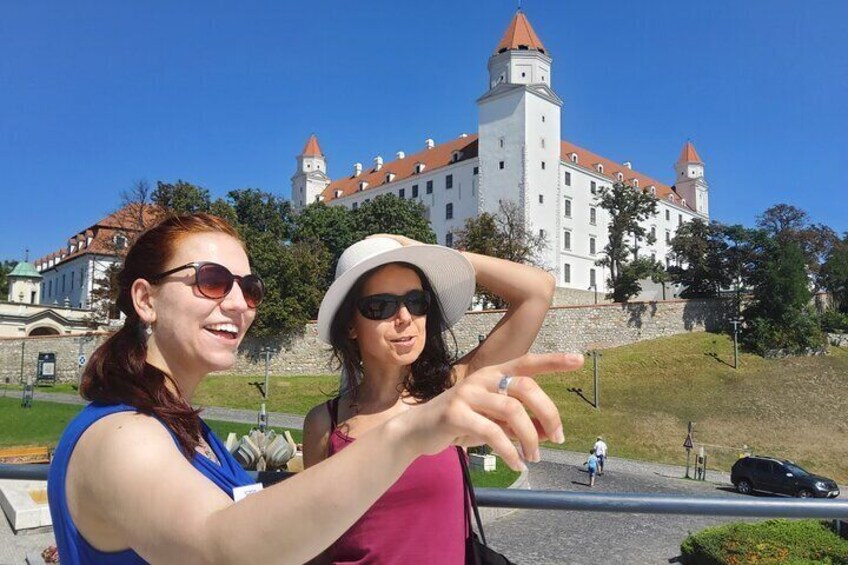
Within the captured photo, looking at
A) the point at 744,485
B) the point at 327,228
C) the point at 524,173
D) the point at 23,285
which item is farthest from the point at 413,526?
the point at 23,285

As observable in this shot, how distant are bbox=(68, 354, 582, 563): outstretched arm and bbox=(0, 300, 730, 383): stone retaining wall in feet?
114

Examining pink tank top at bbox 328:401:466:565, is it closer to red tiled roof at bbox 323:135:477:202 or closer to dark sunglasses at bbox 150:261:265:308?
dark sunglasses at bbox 150:261:265:308

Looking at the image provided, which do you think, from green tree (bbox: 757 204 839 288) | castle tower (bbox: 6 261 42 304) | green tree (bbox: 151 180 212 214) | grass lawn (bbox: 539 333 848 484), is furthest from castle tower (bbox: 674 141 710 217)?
castle tower (bbox: 6 261 42 304)

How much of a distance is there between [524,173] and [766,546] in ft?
174

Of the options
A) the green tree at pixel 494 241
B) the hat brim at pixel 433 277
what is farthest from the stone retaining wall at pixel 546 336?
the hat brim at pixel 433 277

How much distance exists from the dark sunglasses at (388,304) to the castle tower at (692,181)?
87.4 m

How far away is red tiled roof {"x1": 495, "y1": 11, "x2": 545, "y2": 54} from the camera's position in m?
62.6

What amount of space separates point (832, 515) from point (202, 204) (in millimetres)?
47403

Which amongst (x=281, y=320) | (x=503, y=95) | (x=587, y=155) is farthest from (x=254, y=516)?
(x=587, y=155)

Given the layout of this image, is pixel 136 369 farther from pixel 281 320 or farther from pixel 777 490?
pixel 281 320

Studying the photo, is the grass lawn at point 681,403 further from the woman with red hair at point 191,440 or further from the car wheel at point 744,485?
the woman with red hair at point 191,440

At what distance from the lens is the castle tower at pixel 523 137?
59562 millimetres

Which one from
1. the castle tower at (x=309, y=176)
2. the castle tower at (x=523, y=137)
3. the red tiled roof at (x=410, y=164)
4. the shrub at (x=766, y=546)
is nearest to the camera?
the shrub at (x=766, y=546)

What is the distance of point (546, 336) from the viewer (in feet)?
140
